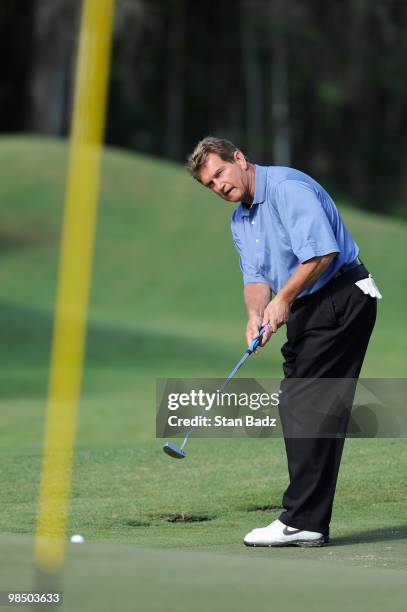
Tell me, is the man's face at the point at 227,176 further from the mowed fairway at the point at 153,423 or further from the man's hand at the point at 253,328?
the mowed fairway at the point at 153,423

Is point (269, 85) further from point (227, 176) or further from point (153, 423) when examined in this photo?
point (227, 176)

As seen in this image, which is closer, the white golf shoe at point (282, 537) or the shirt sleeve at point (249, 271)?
the white golf shoe at point (282, 537)

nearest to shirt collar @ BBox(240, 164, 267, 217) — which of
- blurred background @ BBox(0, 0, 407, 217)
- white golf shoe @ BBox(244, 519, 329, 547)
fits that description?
white golf shoe @ BBox(244, 519, 329, 547)

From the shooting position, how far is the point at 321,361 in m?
5.99

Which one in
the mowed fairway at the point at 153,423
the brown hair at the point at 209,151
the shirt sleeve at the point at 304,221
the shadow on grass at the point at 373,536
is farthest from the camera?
the shadow on grass at the point at 373,536

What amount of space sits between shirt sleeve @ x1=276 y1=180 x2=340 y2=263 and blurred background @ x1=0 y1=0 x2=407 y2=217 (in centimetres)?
4220

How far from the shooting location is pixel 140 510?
7129 mm

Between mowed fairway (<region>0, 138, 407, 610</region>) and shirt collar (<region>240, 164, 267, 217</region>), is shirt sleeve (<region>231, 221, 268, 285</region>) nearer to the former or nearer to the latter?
shirt collar (<region>240, 164, 267, 217</region>)

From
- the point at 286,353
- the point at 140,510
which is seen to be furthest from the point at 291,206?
the point at 140,510

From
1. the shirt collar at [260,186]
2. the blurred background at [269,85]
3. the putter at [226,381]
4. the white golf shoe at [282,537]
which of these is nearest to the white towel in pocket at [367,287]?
the putter at [226,381]

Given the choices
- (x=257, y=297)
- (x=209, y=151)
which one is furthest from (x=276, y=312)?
(x=209, y=151)

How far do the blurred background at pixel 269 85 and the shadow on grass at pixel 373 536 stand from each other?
41.9 m

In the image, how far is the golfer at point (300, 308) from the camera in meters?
5.88

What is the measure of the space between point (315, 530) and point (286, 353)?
80cm
